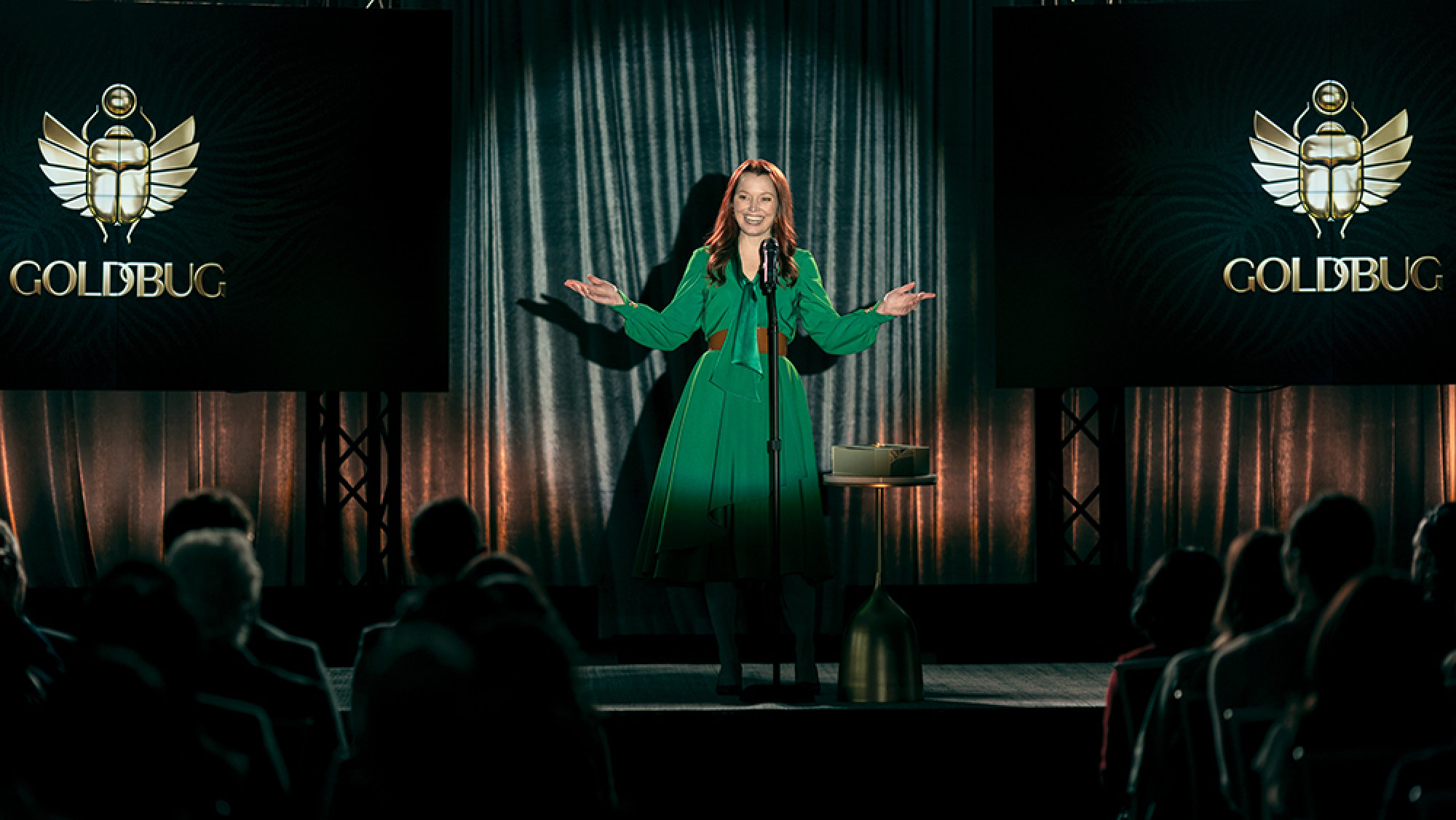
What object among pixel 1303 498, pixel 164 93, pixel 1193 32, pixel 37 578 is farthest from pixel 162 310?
pixel 1303 498

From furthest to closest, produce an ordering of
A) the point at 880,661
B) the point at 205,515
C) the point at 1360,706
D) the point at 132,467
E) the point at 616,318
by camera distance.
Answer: the point at 132,467, the point at 616,318, the point at 880,661, the point at 205,515, the point at 1360,706

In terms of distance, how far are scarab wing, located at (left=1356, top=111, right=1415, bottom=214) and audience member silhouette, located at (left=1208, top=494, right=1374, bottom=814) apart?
2958 mm

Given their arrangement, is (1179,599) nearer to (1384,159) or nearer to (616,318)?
(1384,159)

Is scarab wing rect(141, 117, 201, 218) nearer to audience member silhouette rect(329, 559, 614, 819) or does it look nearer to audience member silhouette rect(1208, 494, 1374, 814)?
audience member silhouette rect(329, 559, 614, 819)

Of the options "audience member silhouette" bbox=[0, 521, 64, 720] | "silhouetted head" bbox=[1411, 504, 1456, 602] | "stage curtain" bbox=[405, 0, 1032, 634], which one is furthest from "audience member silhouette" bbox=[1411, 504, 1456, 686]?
"stage curtain" bbox=[405, 0, 1032, 634]

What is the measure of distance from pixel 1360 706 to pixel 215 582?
1749 millimetres

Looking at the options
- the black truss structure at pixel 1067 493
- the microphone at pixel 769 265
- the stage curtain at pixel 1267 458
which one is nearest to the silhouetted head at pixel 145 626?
the microphone at pixel 769 265

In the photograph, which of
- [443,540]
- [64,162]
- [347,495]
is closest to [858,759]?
[443,540]

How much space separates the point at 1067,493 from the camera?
5234 mm

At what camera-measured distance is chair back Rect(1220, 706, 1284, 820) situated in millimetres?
2197

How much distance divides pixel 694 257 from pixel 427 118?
1.08 metres

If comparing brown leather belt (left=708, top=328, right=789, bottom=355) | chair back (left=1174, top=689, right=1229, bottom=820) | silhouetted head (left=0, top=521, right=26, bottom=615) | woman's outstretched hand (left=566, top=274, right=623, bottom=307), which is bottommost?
chair back (left=1174, top=689, right=1229, bottom=820)

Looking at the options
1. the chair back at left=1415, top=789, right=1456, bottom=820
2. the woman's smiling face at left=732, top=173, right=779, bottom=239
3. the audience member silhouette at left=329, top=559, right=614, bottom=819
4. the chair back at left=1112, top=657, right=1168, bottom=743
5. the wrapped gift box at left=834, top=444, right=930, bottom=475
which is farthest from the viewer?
the woman's smiling face at left=732, top=173, right=779, bottom=239

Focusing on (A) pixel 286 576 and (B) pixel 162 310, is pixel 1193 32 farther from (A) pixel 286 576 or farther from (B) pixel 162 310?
(A) pixel 286 576
